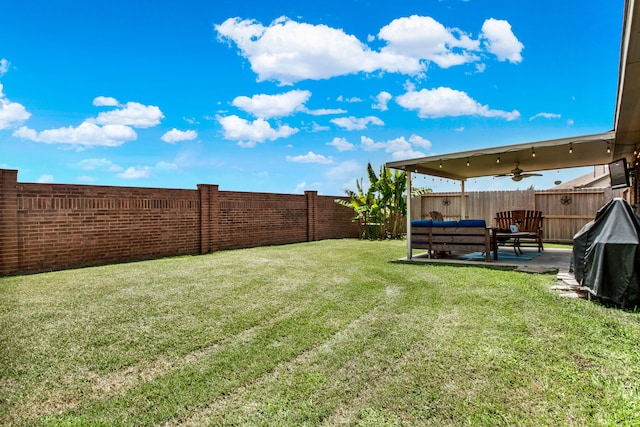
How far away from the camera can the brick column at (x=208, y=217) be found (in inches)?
433

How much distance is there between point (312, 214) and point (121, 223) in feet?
24.8

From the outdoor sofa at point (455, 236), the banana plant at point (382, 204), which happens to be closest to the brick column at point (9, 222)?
the outdoor sofa at point (455, 236)

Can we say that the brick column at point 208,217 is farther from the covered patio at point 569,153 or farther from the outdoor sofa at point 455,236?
the outdoor sofa at point 455,236

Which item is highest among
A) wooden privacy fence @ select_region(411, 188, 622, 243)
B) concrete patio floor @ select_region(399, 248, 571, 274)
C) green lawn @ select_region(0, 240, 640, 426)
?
wooden privacy fence @ select_region(411, 188, 622, 243)

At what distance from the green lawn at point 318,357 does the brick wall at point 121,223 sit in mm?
2809

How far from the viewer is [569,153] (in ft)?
27.5

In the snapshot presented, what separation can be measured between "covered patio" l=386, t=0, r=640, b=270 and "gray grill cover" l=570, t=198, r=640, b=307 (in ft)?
5.23

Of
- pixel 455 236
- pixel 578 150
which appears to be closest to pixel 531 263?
pixel 455 236

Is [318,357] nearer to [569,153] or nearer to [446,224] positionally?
[446,224]

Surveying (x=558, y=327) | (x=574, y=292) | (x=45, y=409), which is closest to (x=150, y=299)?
(x=45, y=409)

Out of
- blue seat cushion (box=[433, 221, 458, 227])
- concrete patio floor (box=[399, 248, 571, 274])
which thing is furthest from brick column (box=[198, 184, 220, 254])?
blue seat cushion (box=[433, 221, 458, 227])

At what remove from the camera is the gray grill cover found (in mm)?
4258

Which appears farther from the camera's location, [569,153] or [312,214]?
[312,214]

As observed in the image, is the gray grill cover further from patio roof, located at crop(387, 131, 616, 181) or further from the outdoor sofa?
the outdoor sofa
